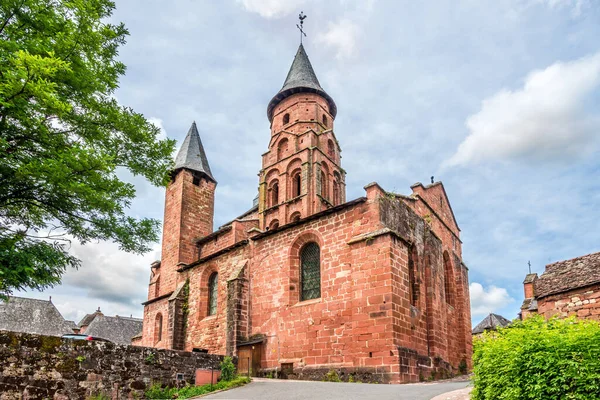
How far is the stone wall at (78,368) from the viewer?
897 centimetres

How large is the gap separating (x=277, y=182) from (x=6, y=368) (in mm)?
23529

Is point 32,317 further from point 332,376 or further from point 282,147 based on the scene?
point 332,376

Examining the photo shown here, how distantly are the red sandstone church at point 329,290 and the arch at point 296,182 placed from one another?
1183 mm

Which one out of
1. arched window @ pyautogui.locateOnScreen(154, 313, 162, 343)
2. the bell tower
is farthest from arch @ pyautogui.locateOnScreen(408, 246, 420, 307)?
arched window @ pyautogui.locateOnScreen(154, 313, 162, 343)

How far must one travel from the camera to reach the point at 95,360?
34.4 ft

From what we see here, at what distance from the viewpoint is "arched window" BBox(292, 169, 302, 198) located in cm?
2996

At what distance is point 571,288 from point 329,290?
25.8 ft

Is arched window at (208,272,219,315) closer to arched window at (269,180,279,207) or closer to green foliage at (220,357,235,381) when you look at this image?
green foliage at (220,357,235,381)

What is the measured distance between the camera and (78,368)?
10062 millimetres

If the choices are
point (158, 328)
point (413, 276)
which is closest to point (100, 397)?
point (413, 276)

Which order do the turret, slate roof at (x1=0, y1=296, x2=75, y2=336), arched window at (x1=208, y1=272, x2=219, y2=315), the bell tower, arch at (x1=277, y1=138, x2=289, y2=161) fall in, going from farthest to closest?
1. slate roof at (x1=0, y1=296, x2=75, y2=336)
2. arch at (x1=277, y1=138, x2=289, y2=161)
3. the bell tower
4. the turret
5. arched window at (x1=208, y1=272, x2=219, y2=315)

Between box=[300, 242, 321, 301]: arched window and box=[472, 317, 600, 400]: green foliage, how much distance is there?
10198 mm

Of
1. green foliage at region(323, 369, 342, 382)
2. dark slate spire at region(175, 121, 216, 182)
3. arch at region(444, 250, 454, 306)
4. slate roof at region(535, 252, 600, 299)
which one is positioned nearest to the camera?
slate roof at region(535, 252, 600, 299)

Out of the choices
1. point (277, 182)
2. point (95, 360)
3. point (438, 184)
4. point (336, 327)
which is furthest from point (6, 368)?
point (277, 182)
